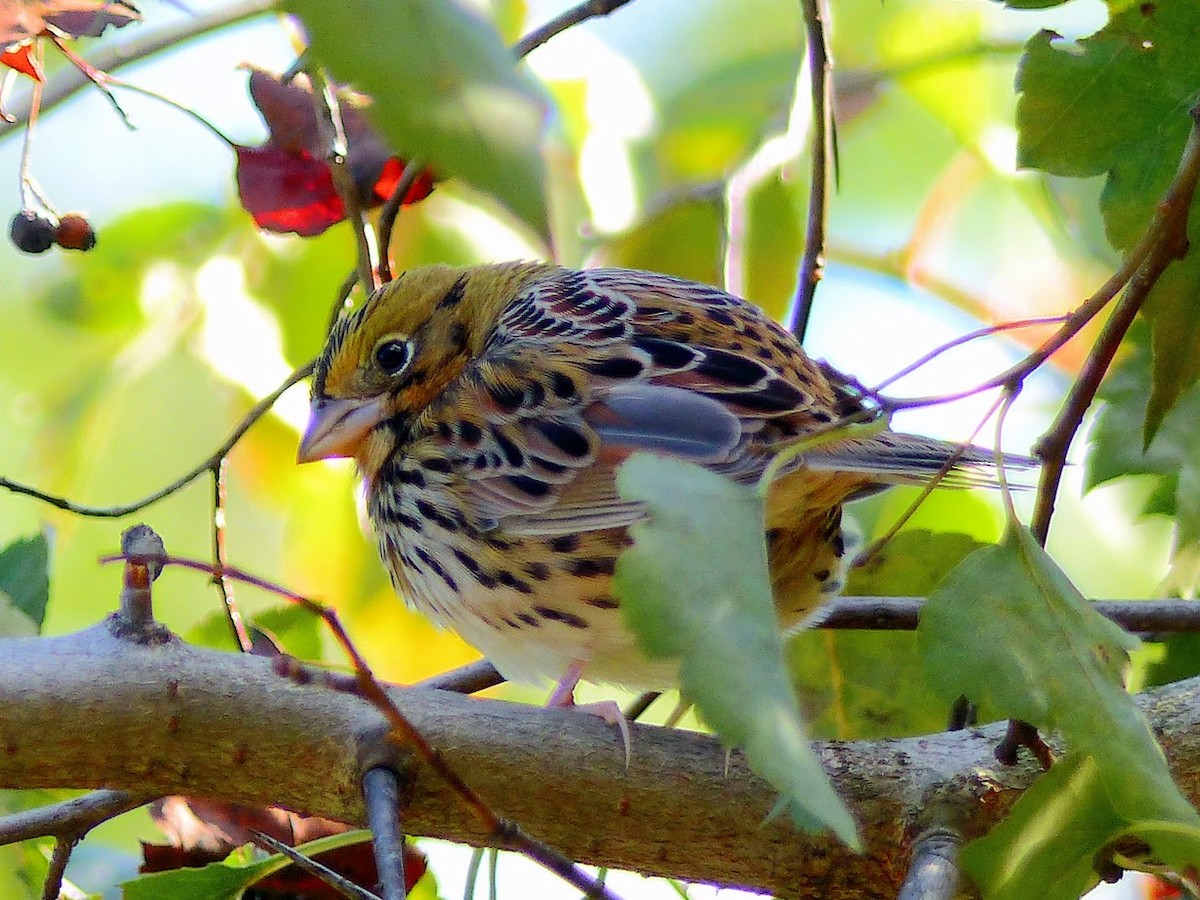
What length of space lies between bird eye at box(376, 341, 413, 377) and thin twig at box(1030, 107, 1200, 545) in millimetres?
1435

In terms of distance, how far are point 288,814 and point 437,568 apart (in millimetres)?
583

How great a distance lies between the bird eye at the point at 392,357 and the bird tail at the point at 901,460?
1.08 m

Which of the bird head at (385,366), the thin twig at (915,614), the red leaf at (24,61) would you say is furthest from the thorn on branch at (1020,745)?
the red leaf at (24,61)

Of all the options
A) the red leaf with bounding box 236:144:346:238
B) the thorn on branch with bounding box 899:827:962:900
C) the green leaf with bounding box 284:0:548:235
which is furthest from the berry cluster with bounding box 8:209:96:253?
the green leaf with bounding box 284:0:548:235

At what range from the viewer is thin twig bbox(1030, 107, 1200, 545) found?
5.72 feet

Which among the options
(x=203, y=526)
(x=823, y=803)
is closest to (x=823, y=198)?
(x=823, y=803)

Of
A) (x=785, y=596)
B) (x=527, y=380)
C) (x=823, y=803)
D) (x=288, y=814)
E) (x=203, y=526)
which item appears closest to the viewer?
(x=823, y=803)

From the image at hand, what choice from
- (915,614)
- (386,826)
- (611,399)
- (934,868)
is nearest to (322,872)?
(386,826)

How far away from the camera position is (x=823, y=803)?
1.00m

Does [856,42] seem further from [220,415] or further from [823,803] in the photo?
[823,803]

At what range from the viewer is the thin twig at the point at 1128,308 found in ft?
5.72

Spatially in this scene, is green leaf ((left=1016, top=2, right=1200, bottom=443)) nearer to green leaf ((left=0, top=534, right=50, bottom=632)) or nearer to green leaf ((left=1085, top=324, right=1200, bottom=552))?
green leaf ((left=1085, top=324, right=1200, bottom=552))

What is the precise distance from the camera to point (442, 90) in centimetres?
68

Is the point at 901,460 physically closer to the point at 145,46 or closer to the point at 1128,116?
the point at 1128,116
